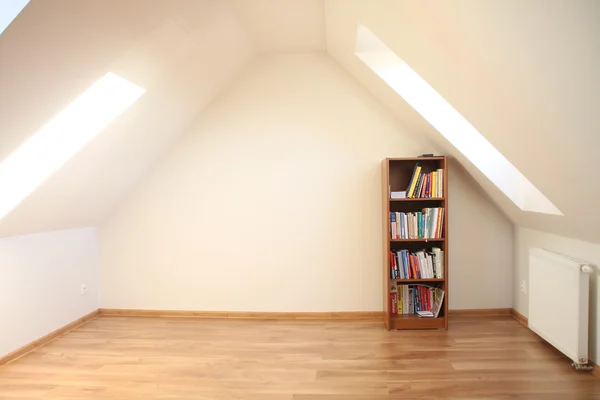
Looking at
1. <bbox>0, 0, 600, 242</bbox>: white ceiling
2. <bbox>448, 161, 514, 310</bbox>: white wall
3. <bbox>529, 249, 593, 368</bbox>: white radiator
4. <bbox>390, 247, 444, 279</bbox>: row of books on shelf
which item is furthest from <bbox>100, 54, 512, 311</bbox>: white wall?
<bbox>529, 249, 593, 368</bbox>: white radiator

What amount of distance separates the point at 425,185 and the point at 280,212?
1.54m

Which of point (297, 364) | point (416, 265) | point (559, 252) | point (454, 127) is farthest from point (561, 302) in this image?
point (297, 364)

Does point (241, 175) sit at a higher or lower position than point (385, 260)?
higher

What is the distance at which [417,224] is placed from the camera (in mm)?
4414

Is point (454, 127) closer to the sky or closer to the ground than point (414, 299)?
closer to the sky

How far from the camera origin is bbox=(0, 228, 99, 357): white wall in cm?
370

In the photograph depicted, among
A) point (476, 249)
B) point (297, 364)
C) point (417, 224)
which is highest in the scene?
point (417, 224)

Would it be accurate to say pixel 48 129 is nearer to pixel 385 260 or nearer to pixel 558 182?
pixel 385 260

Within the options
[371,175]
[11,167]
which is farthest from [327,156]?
[11,167]

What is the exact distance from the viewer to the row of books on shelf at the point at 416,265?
4387 mm

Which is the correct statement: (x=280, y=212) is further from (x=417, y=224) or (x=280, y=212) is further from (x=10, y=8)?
(x=10, y=8)

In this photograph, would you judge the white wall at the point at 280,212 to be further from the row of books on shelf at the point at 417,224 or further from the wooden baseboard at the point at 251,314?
the row of books on shelf at the point at 417,224

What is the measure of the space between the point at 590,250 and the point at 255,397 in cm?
264

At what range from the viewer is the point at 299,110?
484cm
